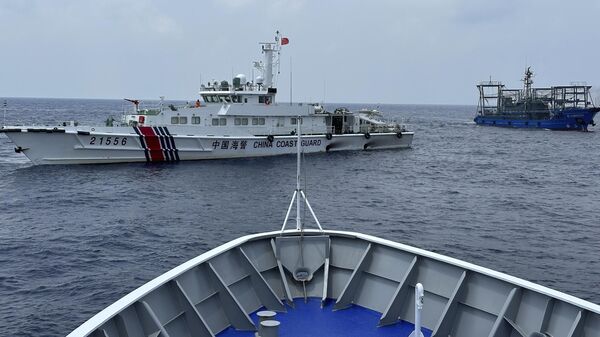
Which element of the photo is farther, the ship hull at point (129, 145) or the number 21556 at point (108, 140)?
the number 21556 at point (108, 140)

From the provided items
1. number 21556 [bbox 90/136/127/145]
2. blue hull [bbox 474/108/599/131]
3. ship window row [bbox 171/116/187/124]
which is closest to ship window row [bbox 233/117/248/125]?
ship window row [bbox 171/116/187/124]

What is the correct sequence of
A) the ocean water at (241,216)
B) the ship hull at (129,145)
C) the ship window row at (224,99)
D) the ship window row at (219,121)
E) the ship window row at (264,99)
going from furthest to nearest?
the ship window row at (264,99)
the ship window row at (224,99)
the ship window row at (219,121)
the ship hull at (129,145)
the ocean water at (241,216)

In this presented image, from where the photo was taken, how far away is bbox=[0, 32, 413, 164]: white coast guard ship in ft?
134

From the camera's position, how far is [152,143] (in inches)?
1684

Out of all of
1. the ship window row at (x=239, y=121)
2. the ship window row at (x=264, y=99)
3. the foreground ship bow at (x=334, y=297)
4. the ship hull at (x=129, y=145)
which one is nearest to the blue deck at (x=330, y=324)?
the foreground ship bow at (x=334, y=297)

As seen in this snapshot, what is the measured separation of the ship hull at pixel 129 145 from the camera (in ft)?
132

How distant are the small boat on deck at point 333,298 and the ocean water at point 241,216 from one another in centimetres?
881

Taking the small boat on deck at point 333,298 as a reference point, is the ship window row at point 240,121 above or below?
above

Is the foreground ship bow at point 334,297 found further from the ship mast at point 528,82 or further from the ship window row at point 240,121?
the ship mast at point 528,82

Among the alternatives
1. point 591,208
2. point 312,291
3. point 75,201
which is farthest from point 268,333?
point 591,208

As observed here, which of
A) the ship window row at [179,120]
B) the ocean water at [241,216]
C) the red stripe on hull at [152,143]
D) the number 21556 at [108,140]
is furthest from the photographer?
the ship window row at [179,120]

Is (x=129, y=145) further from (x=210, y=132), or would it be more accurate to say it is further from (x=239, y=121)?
(x=239, y=121)

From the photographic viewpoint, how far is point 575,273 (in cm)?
2103

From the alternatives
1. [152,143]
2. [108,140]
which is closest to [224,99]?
[152,143]
